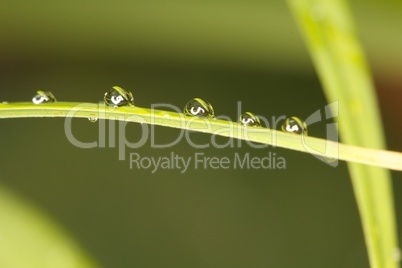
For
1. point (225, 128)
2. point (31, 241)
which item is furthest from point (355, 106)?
point (31, 241)

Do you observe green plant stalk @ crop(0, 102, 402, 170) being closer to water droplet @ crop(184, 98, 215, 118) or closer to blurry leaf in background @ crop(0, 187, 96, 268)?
water droplet @ crop(184, 98, 215, 118)

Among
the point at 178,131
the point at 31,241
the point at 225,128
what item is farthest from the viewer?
the point at 178,131

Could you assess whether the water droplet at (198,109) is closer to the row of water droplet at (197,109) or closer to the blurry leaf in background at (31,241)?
the row of water droplet at (197,109)

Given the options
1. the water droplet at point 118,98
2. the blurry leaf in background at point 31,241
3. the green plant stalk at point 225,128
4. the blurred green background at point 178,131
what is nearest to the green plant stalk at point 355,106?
the green plant stalk at point 225,128

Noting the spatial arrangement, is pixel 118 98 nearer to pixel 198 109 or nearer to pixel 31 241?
pixel 198 109

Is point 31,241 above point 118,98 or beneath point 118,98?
beneath

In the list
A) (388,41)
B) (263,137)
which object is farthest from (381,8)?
(263,137)
